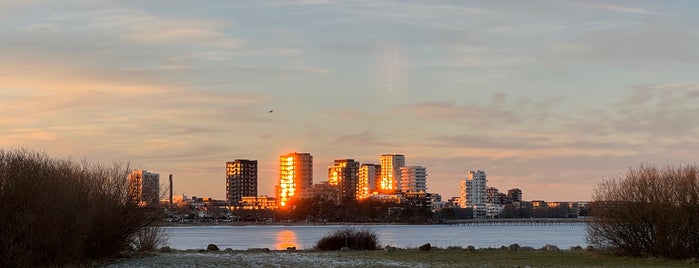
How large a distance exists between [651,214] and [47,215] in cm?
2427

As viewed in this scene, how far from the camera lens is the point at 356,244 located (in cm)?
5238

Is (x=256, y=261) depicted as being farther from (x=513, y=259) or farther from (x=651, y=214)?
(x=651, y=214)

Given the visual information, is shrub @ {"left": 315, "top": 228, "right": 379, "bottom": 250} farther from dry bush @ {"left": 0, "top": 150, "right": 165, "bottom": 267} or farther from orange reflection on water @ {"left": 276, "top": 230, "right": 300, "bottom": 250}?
orange reflection on water @ {"left": 276, "top": 230, "right": 300, "bottom": 250}

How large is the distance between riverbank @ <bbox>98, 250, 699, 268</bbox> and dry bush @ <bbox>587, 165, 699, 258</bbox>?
79cm

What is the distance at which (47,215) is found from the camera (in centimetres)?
3198

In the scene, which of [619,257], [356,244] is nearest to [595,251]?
[619,257]

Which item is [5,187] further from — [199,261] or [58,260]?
[199,261]

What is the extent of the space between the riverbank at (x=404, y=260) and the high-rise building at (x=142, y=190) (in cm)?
266

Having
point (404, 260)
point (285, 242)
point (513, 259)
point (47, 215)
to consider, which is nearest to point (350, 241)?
point (404, 260)

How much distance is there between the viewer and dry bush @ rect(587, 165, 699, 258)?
3812 centimetres

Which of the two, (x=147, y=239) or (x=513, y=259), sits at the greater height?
(x=147, y=239)

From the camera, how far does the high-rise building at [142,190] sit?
44094mm

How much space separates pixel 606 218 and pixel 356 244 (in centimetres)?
1629

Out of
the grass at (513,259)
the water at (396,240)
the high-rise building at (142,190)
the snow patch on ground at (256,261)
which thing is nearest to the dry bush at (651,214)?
the grass at (513,259)
